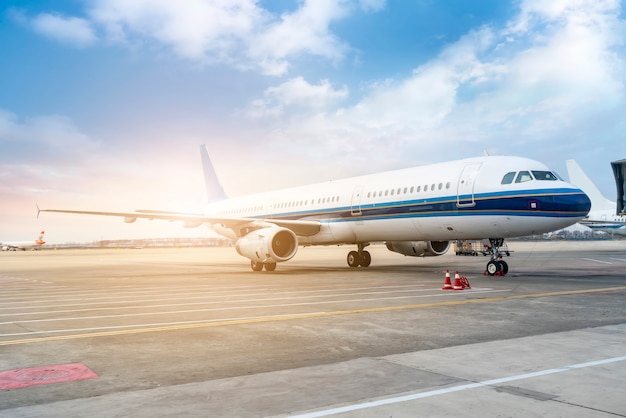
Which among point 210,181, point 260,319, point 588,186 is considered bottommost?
point 260,319

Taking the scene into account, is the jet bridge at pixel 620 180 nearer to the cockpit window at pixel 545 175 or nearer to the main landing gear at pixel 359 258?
the cockpit window at pixel 545 175

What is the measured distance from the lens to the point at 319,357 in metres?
6.11

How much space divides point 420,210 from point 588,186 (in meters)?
52.5

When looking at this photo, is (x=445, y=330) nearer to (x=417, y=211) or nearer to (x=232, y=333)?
(x=232, y=333)

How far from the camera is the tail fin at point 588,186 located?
6084 centimetres

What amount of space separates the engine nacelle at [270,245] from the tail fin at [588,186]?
5034 cm

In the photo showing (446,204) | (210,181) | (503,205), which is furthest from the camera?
(210,181)

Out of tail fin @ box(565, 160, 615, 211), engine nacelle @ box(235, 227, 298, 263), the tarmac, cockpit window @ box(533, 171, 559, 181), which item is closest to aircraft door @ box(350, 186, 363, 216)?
engine nacelle @ box(235, 227, 298, 263)

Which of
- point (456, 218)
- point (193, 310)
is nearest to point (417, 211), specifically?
point (456, 218)

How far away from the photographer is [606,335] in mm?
7047

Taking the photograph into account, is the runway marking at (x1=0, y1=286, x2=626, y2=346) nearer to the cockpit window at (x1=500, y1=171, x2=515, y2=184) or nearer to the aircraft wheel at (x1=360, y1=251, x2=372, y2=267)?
the cockpit window at (x1=500, y1=171, x2=515, y2=184)

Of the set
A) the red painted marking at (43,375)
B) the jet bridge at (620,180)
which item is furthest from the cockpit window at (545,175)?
the red painted marking at (43,375)

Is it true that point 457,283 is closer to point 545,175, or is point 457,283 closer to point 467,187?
point 467,187

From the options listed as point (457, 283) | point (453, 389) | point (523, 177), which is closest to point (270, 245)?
point (457, 283)
